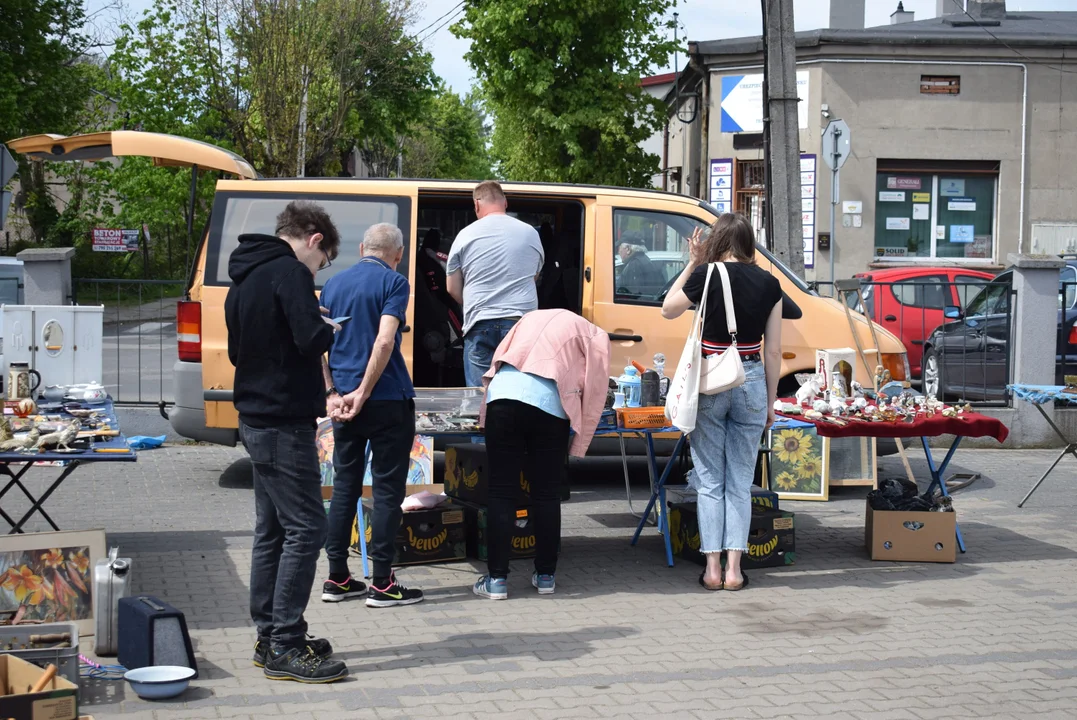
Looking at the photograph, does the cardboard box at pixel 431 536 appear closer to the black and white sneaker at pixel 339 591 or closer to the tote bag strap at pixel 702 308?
the black and white sneaker at pixel 339 591

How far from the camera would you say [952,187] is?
25047mm

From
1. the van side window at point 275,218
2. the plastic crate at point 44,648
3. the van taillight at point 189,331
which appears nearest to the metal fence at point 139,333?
the van taillight at point 189,331

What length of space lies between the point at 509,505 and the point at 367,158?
45904mm

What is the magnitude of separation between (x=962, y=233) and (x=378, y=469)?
21733 millimetres

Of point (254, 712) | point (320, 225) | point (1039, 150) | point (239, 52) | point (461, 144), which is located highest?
point (461, 144)

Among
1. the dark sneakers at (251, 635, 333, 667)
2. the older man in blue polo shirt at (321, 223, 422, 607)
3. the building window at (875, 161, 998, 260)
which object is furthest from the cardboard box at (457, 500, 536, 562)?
the building window at (875, 161, 998, 260)

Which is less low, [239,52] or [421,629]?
[239,52]

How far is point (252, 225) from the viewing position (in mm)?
8672

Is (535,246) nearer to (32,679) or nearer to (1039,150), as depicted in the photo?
(32,679)

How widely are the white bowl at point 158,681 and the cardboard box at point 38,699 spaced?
520 millimetres

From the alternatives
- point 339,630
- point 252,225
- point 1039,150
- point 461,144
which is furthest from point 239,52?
point 461,144

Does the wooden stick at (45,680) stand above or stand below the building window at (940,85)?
below

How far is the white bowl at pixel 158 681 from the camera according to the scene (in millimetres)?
4590

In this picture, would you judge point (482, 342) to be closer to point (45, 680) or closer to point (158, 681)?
point (158, 681)
